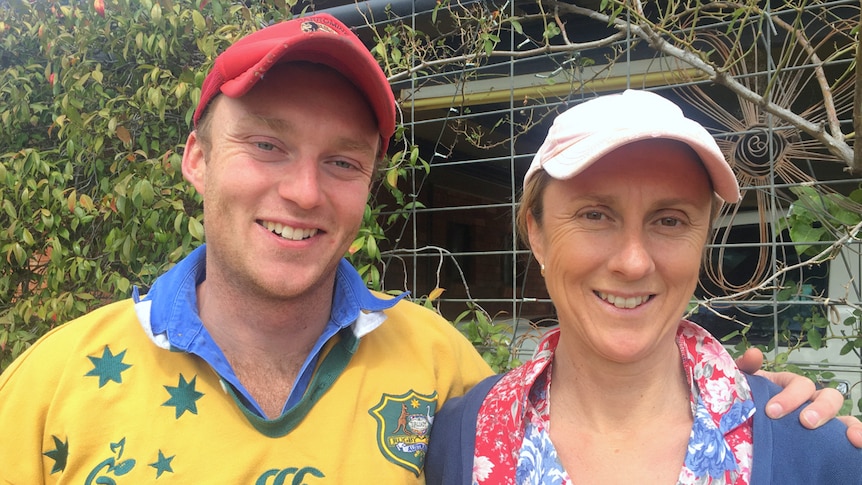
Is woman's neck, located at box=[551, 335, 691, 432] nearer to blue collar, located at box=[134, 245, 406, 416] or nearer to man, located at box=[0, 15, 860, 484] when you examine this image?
man, located at box=[0, 15, 860, 484]

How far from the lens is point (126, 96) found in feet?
Result: 10.1

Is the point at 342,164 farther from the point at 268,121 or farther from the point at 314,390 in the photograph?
the point at 314,390

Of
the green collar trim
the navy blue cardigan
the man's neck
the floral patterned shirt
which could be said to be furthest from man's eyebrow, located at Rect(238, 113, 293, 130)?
the navy blue cardigan

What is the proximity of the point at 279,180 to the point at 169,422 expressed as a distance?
60 centimetres

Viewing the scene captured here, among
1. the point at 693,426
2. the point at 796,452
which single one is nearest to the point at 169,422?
the point at 693,426

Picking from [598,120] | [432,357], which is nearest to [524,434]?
[432,357]

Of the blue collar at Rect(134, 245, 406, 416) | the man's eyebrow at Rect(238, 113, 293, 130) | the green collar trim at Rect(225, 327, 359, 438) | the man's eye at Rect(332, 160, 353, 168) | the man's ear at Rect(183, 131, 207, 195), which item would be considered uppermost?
the man's eyebrow at Rect(238, 113, 293, 130)

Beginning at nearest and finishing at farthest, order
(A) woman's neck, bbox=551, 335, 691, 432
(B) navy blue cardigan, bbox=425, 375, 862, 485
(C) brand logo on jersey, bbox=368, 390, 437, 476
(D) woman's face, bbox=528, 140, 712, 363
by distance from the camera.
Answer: (B) navy blue cardigan, bbox=425, 375, 862, 485
(D) woman's face, bbox=528, 140, 712, 363
(A) woman's neck, bbox=551, 335, 691, 432
(C) brand logo on jersey, bbox=368, 390, 437, 476

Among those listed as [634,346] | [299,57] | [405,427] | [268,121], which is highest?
[299,57]

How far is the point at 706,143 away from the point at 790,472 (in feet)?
2.12

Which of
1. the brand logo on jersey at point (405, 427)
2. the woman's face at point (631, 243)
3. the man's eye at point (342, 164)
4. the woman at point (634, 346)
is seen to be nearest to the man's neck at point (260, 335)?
the brand logo on jersey at point (405, 427)

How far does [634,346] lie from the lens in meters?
1.34

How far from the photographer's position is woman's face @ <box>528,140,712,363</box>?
1290mm

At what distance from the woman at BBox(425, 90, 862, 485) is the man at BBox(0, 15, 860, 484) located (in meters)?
0.34
